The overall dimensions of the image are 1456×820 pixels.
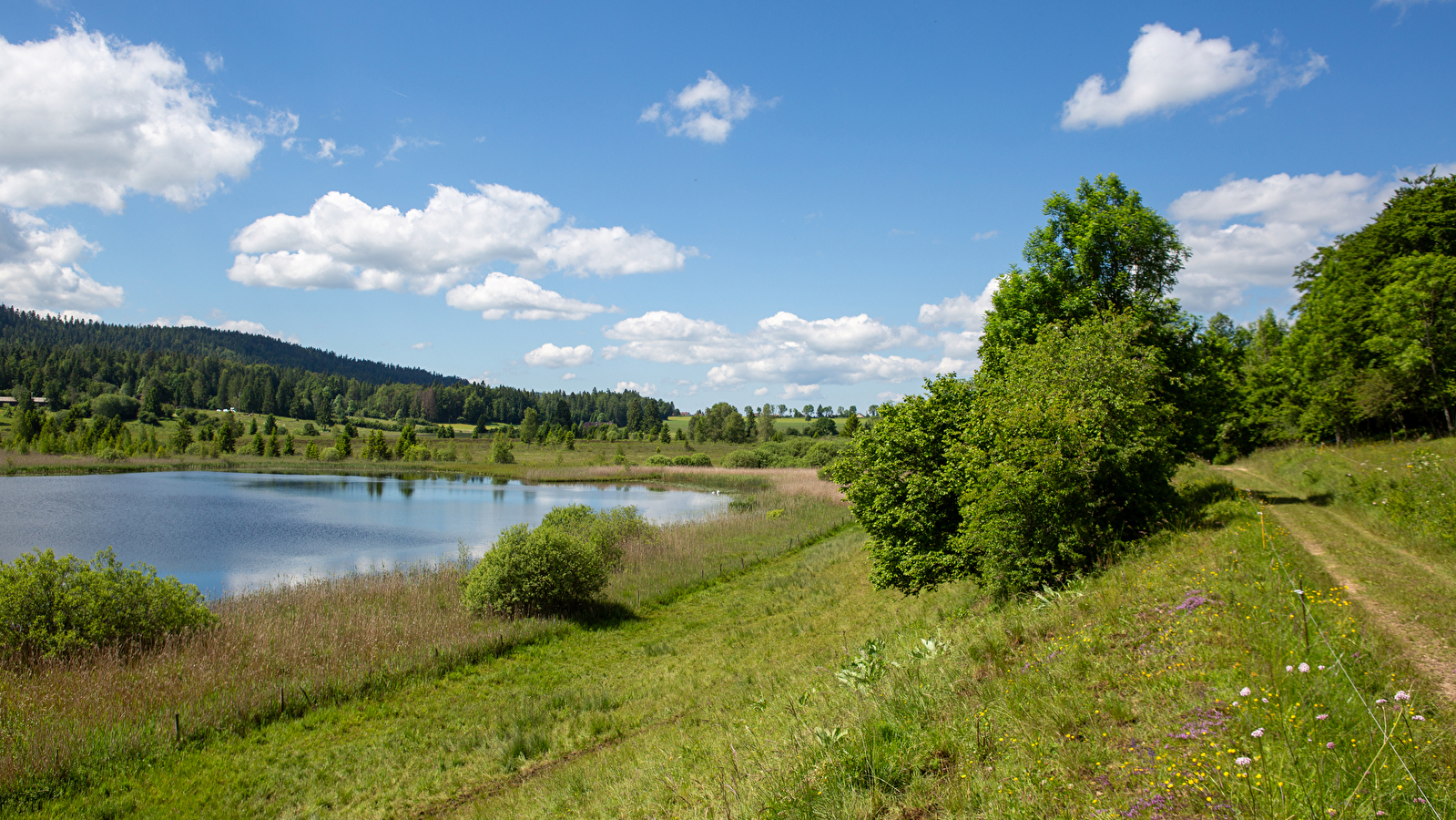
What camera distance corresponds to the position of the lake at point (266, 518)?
2578 cm

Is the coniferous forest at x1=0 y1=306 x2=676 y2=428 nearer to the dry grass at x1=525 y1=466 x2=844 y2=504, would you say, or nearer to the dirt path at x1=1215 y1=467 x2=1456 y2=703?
the dry grass at x1=525 y1=466 x2=844 y2=504

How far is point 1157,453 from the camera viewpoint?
42.1ft

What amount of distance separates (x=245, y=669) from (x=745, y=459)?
74.2 metres

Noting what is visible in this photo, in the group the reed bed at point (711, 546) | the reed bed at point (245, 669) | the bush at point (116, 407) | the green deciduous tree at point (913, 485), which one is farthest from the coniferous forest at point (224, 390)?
the green deciduous tree at point (913, 485)

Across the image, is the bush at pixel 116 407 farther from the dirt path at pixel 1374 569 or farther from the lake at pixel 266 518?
the dirt path at pixel 1374 569

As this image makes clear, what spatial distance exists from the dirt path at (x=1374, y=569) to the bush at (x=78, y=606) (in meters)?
18.0

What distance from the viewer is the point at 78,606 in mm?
11445

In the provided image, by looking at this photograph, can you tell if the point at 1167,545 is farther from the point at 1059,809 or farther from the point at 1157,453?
the point at 1059,809

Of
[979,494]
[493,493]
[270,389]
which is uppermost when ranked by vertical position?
[270,389]

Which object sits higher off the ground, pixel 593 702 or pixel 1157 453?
pixel 1157 453

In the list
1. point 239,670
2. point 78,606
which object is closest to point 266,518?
point 78,606

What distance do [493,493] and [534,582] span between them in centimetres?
4361

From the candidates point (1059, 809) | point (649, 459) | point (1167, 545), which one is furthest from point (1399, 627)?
point (649, 459)

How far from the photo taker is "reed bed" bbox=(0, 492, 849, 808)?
29.3 feet
